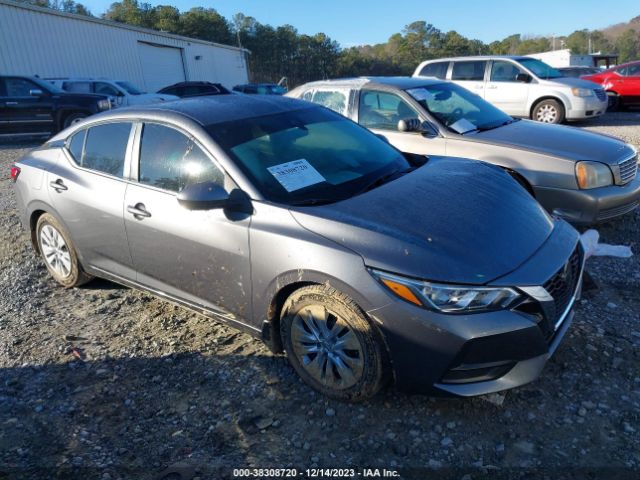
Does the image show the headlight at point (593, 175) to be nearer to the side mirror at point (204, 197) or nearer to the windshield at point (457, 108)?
the windshield at point (457, 108)

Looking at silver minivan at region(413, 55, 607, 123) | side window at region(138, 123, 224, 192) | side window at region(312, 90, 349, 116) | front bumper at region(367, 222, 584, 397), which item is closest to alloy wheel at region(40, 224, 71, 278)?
side window at region(138, 123, 224, 192)

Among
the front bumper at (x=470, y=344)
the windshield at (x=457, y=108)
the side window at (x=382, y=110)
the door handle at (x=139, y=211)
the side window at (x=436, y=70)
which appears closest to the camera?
the front bumper at (x=470, y=344)

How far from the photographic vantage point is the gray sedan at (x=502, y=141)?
4574 millimetres

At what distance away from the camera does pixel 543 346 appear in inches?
96.7

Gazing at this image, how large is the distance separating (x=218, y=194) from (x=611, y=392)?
2434mm

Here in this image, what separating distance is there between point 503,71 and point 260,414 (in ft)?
37.1

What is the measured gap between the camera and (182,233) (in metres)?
3.17

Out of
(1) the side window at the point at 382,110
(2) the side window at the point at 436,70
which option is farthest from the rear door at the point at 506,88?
(1) the side window at the point at 382,110

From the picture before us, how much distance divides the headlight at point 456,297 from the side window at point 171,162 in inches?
53.6

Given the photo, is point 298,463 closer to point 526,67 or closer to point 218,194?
point 218,194

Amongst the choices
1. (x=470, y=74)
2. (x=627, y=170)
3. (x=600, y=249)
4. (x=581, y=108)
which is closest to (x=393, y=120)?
(x=627, y=170)

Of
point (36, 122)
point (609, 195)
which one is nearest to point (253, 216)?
point (609, 195)

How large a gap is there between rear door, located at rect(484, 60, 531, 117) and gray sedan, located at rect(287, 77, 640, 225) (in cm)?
631

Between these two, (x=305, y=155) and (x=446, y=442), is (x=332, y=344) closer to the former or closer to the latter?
(x=446, y=442)
